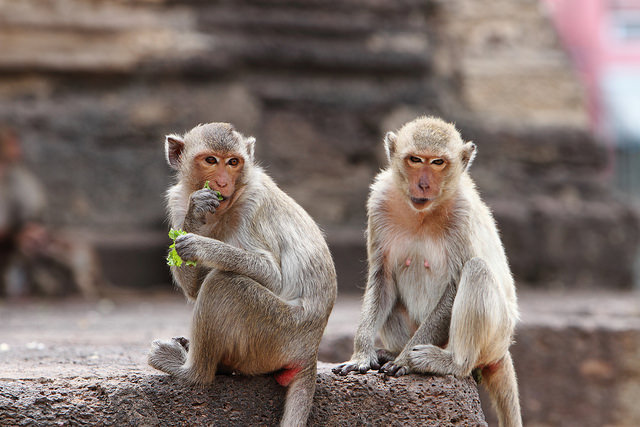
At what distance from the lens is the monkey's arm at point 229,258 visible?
11.4ft

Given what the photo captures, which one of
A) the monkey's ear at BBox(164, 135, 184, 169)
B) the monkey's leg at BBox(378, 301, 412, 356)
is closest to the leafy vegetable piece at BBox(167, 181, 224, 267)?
the monkey's ear at BBox(164, 135, 184, 169)

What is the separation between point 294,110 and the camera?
9.03m

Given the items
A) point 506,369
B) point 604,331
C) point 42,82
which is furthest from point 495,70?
point 506,369

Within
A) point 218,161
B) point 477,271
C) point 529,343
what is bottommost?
point 529,343

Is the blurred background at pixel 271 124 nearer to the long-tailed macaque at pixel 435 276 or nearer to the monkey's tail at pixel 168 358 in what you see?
the long-tailed macaque at pixel 435 276

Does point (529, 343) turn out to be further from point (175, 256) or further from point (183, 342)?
point (175, 256)

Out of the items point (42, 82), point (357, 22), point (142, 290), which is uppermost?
point (357, 22)

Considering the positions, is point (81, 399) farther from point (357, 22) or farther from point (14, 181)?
point (357, 22)

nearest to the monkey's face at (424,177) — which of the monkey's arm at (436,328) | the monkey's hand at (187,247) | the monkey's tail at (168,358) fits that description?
the monkey's arm at (436,328)

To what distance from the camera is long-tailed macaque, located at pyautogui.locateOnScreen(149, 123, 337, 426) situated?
3525 millimetres

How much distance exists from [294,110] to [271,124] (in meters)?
0.30

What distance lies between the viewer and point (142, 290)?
8484mm

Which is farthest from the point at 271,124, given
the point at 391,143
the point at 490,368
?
the point at 490,368

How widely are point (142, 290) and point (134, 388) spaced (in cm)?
492
